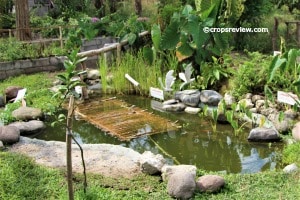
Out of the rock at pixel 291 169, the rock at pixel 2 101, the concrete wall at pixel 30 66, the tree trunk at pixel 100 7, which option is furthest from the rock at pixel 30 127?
the tree trunk at pixel 100 7

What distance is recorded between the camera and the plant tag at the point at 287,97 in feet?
17.9

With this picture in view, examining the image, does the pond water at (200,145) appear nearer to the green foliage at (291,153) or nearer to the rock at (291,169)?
the green foliage at (291,153)

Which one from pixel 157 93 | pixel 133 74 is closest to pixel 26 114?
pixel 157 93

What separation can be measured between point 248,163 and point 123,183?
1482mm

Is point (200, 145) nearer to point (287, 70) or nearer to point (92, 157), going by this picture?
point (92, 157)

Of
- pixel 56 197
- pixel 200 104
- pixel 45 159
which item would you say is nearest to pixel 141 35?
pixel 200 104

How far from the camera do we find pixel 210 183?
3828mm

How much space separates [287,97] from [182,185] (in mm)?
2426

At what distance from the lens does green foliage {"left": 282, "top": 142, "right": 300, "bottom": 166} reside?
4420 millimetres

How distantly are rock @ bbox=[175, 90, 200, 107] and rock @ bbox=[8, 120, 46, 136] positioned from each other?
7.07 ft

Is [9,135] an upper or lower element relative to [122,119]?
upper

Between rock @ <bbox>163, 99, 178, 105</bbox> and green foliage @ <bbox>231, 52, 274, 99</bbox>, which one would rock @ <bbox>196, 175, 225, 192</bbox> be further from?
rock @ <bbox>163, 99, 178, 105</bbox>

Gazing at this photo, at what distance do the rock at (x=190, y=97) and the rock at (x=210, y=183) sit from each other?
2786 millimetres

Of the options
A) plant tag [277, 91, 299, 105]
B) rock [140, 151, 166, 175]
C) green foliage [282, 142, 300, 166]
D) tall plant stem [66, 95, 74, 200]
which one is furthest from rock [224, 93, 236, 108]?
tall plant stem [66, 95, 74, 200]
